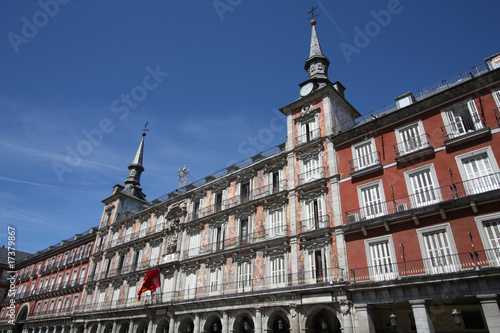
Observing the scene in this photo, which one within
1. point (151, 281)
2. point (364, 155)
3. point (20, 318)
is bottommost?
point (20, 318)

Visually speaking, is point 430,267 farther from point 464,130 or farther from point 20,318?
point 20,318

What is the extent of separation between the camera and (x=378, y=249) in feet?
67.2

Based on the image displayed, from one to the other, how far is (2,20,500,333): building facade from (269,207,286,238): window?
13cm

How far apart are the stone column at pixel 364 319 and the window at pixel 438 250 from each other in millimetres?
4133

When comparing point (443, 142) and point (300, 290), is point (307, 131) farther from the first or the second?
point (300, 290)

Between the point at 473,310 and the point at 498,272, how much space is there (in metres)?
3.76

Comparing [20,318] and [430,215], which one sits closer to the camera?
[430,215]

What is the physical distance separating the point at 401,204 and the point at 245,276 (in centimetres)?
1325

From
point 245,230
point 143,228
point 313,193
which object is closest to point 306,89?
point 313,193

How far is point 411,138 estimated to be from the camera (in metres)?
21.8

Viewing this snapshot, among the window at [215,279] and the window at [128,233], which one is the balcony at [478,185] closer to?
the window at [215,279]

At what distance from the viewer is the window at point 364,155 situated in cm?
2312

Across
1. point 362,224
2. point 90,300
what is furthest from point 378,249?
point 90,300

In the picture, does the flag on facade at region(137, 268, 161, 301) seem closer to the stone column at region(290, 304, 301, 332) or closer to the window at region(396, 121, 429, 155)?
the stone column at region(290, 304, 301, 332)
